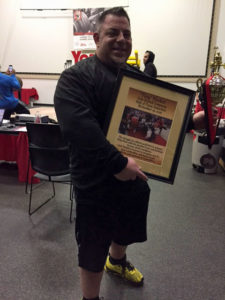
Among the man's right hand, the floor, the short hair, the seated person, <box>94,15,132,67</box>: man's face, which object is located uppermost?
the seated person

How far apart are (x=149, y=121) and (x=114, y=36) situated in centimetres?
35

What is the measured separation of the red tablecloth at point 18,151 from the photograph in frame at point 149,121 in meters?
2.01

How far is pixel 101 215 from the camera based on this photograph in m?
1.10

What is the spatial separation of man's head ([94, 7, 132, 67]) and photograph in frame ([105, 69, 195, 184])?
0.34 ft

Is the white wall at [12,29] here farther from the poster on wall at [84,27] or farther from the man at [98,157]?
the man at [98,157]

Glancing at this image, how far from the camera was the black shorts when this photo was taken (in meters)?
1.07

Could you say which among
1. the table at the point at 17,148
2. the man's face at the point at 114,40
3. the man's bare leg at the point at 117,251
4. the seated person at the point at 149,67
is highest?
the seated person at the point at 149,67

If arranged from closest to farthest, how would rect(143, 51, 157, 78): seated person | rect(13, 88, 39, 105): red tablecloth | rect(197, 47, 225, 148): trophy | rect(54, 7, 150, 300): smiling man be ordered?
1. rect(54, 7, 150, 300): smiling man
2. rect(197, 47, 225, 148): trophy
3. rect(143, 51, 157, 78): seated person
4. rect(13, 88, 39, 105): red tablecloth

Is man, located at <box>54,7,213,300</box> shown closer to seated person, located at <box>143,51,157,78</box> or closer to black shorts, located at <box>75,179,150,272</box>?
black shorts, located at <box>75,179,150,272</box>

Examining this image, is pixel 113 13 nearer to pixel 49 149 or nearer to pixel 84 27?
pixel 49 149

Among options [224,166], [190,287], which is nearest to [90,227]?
[190,287]

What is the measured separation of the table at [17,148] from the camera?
270 centimetres

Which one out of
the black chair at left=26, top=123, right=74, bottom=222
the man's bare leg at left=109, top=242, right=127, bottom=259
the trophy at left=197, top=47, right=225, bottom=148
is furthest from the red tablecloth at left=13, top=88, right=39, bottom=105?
the trophy at left=197, top=47, right=225, bottom=148

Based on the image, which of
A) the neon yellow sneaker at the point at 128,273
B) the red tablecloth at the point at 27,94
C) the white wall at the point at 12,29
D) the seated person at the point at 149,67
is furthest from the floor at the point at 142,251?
the red tablecloth at the point at 27,94
